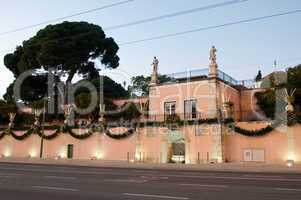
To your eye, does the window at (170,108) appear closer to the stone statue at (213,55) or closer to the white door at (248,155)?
the stone statue at (213,55)

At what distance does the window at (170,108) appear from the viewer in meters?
40.0

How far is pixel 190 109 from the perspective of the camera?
3909 cm

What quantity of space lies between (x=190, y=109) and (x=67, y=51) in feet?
79.5

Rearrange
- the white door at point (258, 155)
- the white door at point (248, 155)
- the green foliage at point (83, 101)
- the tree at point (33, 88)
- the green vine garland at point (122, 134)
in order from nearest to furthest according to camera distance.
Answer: the white door at point (258, 155), the white door at point (248, 155), the green vine garland at point (122, 134), the green foliage at point (83, 101), the tree at point (33, 88)

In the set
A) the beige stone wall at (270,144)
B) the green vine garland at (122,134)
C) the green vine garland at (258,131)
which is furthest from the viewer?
the green vine garland at (122,134)

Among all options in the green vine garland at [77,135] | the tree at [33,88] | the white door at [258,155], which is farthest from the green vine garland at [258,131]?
the tree at [33,88]

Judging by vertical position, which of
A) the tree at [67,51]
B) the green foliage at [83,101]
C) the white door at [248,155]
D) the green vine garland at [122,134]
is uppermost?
the tree at [67,51]

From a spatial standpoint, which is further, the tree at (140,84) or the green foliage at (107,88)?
the tree at (140,84)

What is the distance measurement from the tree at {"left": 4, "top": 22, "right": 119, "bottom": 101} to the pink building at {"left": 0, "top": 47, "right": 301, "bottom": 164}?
14.0 m

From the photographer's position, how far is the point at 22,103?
6047cm

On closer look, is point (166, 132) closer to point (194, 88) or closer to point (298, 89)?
point (194, 88)

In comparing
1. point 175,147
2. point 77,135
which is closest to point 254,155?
point 175,147

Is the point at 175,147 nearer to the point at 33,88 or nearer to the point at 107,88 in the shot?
the point at 107,88

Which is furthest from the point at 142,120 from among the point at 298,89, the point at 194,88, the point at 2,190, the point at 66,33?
the point at 2,190
